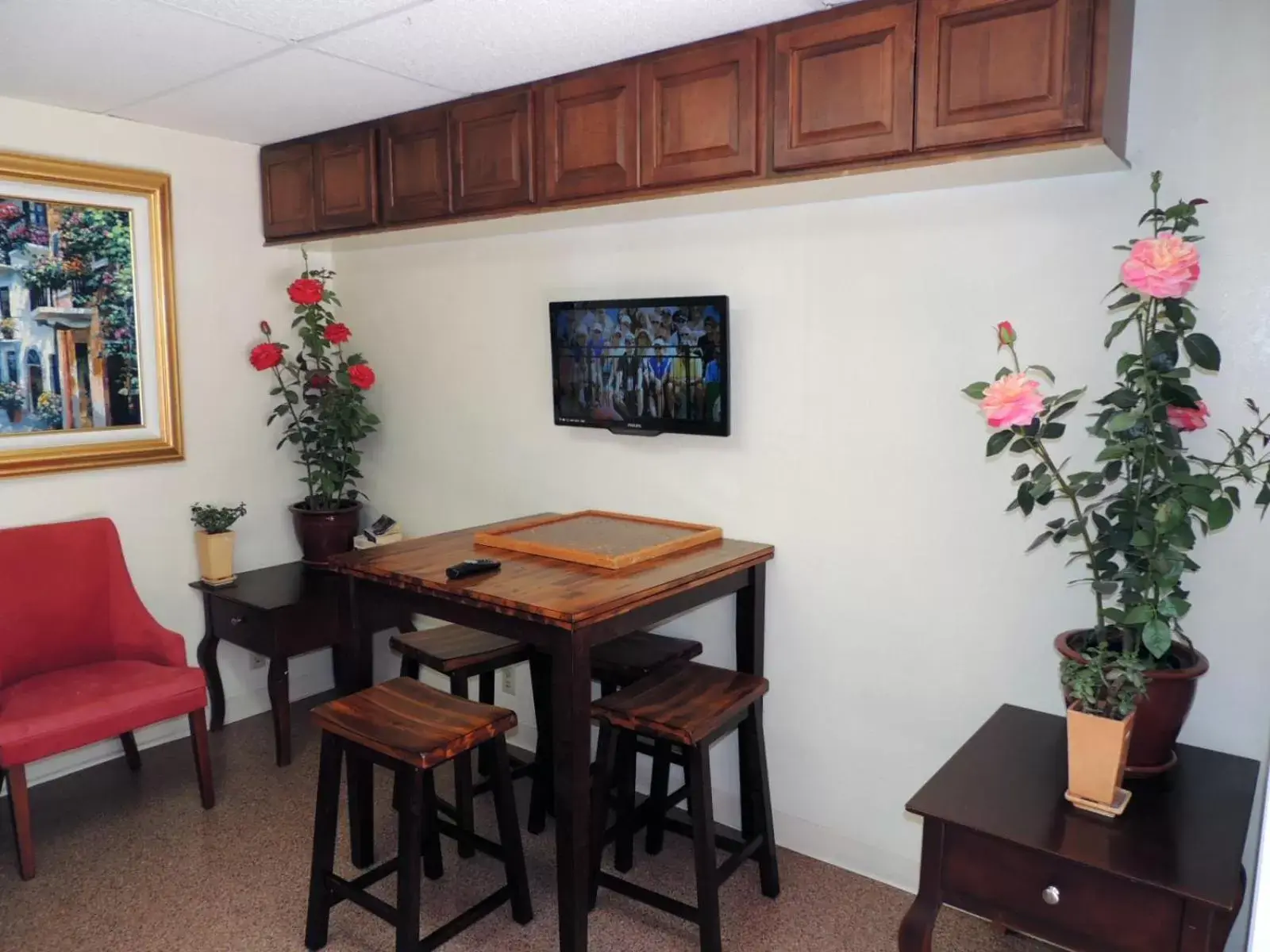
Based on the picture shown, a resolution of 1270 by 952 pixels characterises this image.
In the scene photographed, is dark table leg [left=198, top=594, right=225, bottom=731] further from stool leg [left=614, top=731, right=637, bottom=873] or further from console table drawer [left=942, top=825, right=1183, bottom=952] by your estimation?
console table drawer [left=942, top=825, right=1183, bottom=952]

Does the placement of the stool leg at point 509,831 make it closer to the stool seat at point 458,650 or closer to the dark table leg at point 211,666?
the stool seat at point 458,650

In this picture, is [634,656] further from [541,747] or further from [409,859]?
[409,859]

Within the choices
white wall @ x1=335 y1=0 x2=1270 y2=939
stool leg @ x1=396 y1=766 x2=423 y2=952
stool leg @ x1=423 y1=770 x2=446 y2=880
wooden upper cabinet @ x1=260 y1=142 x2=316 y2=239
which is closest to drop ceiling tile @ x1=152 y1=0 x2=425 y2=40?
white wall @ x1=335 y1=0 x2=1270 y2=939

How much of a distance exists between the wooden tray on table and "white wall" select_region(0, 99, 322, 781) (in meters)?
1.46

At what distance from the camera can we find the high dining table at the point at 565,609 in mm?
2082

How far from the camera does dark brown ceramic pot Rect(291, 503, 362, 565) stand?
11.9ft

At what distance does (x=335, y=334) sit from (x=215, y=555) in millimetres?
968

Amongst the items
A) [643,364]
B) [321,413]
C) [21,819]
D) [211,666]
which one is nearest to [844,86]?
[643,364]

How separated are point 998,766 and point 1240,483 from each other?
0.83 meters

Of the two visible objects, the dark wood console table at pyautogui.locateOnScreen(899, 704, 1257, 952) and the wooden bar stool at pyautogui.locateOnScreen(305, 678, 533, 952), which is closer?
the dark wood console table at pyautogui.locateOnScreen(899, 704, 1257, 952)

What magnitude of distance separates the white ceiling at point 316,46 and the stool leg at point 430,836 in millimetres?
1910

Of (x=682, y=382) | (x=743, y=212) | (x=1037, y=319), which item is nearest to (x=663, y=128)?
(x=743, y=212)

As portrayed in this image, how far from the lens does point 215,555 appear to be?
3.47 metres

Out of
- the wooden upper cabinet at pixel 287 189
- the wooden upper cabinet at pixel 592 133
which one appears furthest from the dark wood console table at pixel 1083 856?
the wooden upper cabinet at pixel 287 189
